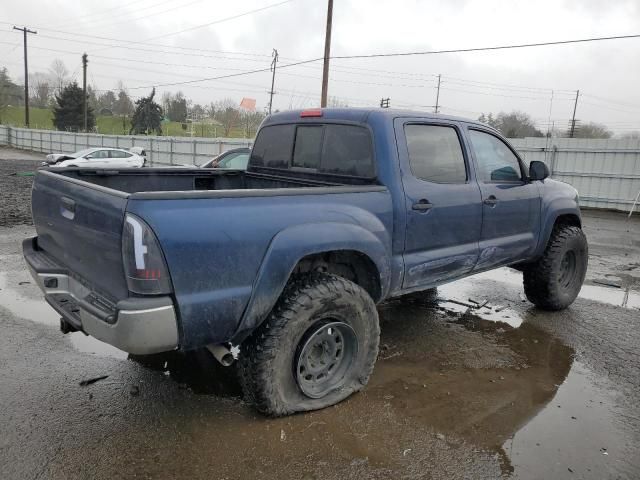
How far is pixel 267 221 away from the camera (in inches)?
109

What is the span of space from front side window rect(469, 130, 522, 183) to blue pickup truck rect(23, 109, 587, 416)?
0.02 m

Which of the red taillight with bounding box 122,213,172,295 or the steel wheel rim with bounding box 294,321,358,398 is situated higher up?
the red taillight with bounding box 122,213,172,295

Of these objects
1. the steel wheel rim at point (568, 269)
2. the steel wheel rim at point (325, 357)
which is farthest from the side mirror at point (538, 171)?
the steel wheel rim at point (325, 357)

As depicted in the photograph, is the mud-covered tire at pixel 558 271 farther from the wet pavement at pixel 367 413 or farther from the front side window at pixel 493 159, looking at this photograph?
the front side window at pixel 493 159

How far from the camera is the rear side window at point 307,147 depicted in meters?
4.06

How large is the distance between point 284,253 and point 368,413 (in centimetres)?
124

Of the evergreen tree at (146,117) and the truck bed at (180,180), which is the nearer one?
the truck bed at (180,180)

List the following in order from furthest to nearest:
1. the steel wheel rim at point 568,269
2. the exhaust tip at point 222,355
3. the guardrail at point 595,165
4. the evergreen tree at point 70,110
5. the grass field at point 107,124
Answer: the grass field at point 107,124
the evergreen tree at point 70,110
the guardrail at point 595,165
the steel wheel rim at point 568,269
the exhaust tip at point 222,355

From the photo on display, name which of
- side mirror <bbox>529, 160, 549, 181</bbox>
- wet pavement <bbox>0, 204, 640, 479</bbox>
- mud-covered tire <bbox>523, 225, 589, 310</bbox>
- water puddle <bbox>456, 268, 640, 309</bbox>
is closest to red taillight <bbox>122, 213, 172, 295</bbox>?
wet pavement <bbox>0, 204, 640, 479</bbox>

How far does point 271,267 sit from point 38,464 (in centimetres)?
158

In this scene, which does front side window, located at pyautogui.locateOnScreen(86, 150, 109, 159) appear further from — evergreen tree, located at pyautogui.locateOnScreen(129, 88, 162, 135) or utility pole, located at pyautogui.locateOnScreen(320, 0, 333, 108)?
evergreen tree, located at pyautogui.locateOnScreen(129, 88, 162, 135)

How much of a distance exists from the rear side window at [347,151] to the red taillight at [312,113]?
17cm

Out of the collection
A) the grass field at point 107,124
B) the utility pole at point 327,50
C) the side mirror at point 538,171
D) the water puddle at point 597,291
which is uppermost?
the utility pole at point 327,50

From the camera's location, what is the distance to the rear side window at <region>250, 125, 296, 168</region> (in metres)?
4.35
